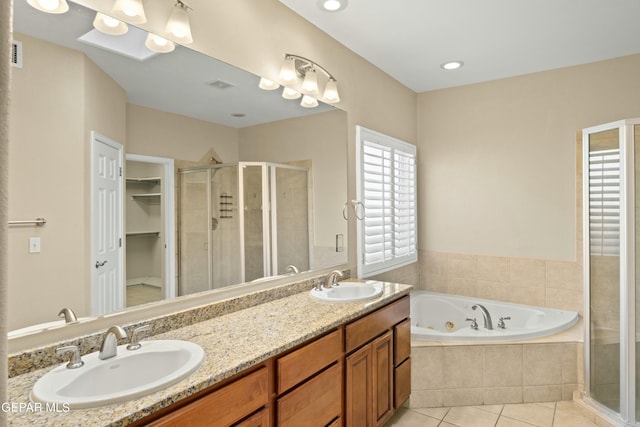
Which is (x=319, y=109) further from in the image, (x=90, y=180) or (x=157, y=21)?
(x=90, y=180)

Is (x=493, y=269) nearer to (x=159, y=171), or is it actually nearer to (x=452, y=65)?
(x=452, y=65)

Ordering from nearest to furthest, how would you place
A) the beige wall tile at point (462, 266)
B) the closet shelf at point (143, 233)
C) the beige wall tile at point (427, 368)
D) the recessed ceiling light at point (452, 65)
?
the closet shelf at point (143, 233), the beige wall tile at point (427, 368), the recessed ceiling light at point (452, 65), the beige wall tile at point (462, 266)

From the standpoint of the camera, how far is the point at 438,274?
3.79m

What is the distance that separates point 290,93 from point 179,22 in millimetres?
835

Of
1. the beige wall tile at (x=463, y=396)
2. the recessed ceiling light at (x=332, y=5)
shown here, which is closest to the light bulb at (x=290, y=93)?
the recessed ceiling light at (x=332, y=5)

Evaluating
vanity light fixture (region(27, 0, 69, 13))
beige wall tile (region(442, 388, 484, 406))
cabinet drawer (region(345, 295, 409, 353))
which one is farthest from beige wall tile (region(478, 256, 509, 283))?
vanity light fixture (region(27, 0, 69, 13))

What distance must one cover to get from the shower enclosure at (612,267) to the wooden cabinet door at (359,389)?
5.48ft

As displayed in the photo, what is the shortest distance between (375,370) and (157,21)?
209 cm

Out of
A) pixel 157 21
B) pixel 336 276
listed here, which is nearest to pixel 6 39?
pixel 157 21

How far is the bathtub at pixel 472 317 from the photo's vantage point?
8.87 feet

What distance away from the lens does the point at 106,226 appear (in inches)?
57.6

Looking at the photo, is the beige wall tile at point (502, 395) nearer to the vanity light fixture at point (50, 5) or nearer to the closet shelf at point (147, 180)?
the closet shelf at point (147, 180)

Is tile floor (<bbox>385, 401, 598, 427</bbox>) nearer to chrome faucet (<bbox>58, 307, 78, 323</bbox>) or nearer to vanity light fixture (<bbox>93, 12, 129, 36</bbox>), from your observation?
chrome faucet (<bbox>58, 307, 78, 323</bbox>)

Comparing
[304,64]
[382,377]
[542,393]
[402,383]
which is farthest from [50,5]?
[542,393]
